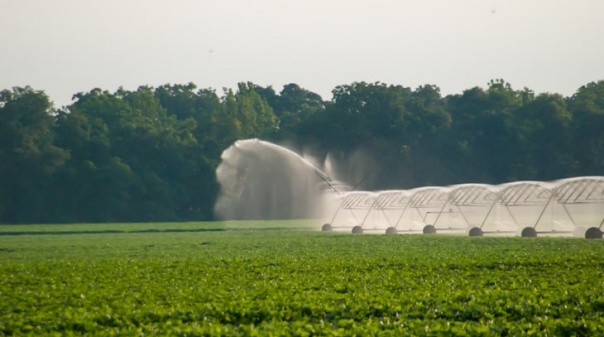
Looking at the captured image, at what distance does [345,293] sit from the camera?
22.1 m

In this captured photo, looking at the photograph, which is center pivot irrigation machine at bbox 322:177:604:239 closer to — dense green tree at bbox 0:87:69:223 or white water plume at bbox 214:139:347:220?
white water plume at bbox 214:139:347:220

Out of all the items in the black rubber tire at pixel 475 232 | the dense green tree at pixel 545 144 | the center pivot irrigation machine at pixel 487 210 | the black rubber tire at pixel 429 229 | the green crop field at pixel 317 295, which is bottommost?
the green crop field at pixel 317 295

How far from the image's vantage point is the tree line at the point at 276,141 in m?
103

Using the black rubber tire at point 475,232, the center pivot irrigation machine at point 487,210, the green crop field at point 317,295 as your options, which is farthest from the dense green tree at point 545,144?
the green crop field at point 317,295

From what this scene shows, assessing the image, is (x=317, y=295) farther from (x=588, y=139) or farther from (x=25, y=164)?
(x=588, y=139)

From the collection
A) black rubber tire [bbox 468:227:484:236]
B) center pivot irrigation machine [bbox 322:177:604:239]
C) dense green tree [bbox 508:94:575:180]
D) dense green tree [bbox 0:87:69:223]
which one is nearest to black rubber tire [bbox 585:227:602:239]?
center pivot irrigation machine [bbox 322:177:604:239]

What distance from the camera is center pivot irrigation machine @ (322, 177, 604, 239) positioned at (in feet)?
165

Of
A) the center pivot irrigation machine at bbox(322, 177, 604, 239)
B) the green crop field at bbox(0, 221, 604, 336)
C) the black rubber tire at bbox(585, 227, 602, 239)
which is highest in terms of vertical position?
the center pivot irrigation machine at bbox(322, 177, 604, 239)

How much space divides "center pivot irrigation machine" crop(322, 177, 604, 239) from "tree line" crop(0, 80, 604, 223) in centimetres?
3546

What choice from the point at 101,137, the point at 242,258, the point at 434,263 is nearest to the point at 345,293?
the point at 434,263

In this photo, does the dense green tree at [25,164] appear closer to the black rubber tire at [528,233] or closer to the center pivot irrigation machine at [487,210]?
the center pivot irrigation machine at [487,210]

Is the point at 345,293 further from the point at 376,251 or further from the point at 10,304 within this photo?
the point at 376,251

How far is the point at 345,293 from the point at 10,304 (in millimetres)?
6525

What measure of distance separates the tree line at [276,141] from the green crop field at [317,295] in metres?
69.8
